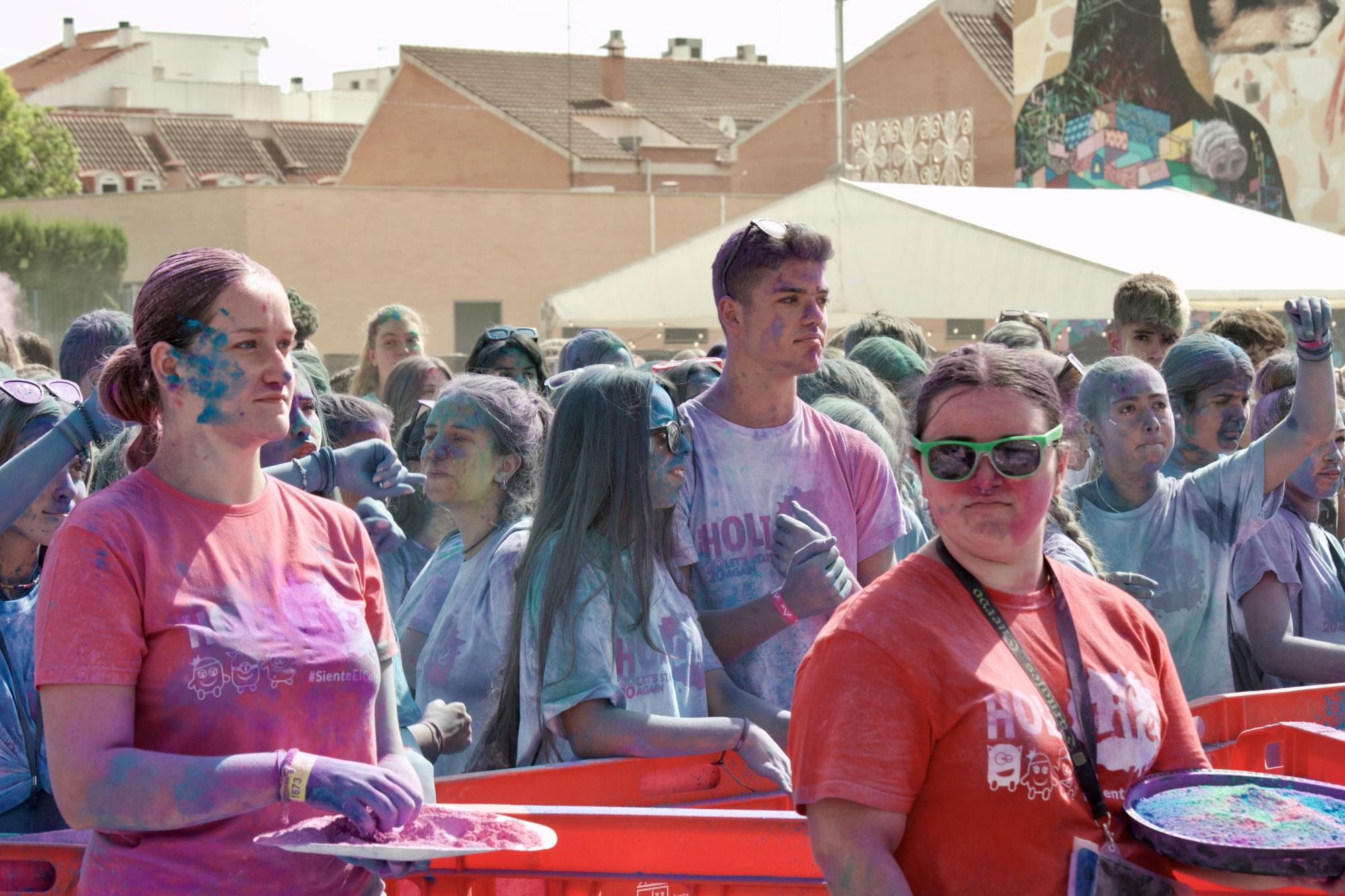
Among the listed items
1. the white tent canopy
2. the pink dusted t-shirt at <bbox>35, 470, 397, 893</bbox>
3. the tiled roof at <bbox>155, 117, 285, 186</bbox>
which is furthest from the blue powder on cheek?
the tiled roof at <bbox>155, 117, 285, 186</bbox>

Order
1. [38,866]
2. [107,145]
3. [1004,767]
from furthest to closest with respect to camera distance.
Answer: [107,145] → [38,866] → [1004,767]

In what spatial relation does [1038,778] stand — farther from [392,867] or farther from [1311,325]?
[1311,325]

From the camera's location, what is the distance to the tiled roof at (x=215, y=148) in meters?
49.6

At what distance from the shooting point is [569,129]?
4212cm

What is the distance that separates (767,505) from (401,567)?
1597 mm

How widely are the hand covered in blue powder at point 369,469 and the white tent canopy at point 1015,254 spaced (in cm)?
832

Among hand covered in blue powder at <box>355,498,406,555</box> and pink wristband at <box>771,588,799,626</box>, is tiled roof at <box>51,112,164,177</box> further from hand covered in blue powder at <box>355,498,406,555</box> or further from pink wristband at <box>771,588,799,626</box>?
pink wristband at <box>771,588,799,626</box>

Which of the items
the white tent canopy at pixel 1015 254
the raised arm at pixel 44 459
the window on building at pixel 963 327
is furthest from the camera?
the window on building at pixel 963 327

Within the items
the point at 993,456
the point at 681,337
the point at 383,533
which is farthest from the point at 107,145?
the point at 993,456

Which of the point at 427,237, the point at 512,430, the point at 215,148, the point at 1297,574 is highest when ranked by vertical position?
the point at 215,148

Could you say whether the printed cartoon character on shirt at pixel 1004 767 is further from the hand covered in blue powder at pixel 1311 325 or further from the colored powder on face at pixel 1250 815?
the hand covered in blue powder at pixel 1311 325

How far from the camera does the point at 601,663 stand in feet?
10.3

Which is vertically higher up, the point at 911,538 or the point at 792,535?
the point at 792,535

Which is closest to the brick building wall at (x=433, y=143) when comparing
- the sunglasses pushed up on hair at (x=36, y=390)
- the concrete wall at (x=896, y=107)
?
the concrete wall at (x=896, y=107)
